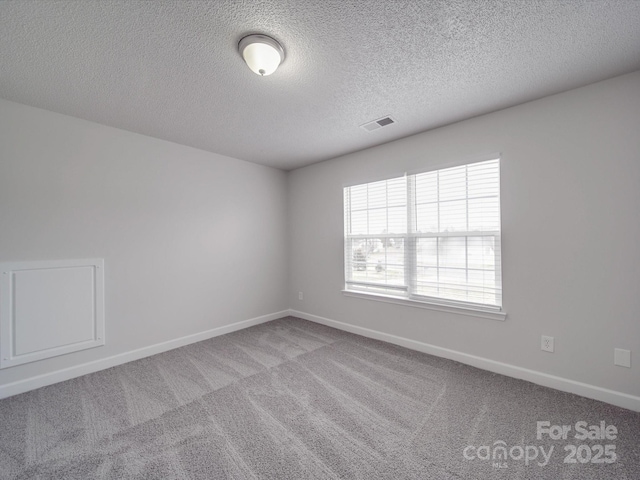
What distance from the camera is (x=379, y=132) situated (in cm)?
300

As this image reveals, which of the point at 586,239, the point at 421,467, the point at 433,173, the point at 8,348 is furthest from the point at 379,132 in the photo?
the point at 8,348

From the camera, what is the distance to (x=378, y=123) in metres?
2.77

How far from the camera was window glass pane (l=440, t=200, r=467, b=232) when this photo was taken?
2701 mm

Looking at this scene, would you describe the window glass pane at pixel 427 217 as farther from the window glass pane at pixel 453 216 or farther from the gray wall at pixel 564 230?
the gray wall at pixel 564 230

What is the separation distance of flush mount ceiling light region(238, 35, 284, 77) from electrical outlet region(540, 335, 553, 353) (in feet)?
10.1

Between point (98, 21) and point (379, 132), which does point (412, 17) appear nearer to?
point (379, 132)

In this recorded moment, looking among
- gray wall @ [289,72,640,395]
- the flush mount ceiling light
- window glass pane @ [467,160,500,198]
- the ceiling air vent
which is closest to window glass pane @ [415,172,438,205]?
gray wall @ [289,72,640,395]

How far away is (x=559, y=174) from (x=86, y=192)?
444 cm

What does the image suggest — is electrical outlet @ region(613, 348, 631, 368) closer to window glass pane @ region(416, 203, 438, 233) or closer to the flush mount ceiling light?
window glass pane @ region(416, 203, 438, 233)

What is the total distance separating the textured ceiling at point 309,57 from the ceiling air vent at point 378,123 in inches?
3.5

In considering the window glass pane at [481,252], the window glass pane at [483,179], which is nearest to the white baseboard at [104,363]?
the window glass pane at [481,252]

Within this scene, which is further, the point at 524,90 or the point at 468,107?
the point at 468,107

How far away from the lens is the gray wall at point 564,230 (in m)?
1.96

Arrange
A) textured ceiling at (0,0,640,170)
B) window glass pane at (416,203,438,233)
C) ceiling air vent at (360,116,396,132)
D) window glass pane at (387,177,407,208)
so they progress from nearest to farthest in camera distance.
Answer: textured ceiling at (0,0,640,170) < ceiling air vent at (360,116,396,132) < window glass pane at (416,203,438,233) < window glass pane at (387,177,407,208)
